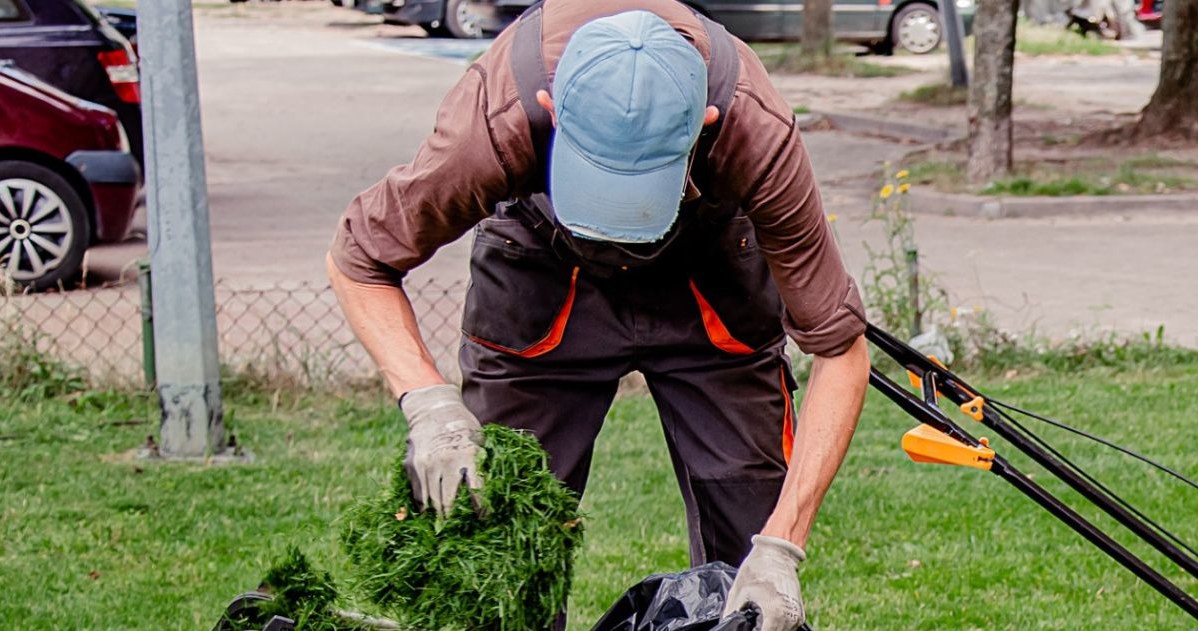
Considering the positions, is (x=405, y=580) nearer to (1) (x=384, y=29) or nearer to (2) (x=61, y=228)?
(2) (x=61, y=228)

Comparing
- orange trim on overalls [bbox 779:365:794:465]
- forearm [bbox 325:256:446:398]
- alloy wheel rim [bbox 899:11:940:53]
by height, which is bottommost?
alloy wheel rim [bbox 899:11:940:53]

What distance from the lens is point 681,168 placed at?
7.99ft

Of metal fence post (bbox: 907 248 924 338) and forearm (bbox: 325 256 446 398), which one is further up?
forearm (bbox: 325 256 446 398)

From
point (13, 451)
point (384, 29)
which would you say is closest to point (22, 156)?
point (13, 451)

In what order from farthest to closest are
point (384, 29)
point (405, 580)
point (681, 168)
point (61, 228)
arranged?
point (384, 29)
point (61, 228)
point (405, 580)
point (681, 168)

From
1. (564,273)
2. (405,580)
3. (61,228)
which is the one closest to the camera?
(405,580)

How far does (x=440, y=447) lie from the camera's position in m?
2.65

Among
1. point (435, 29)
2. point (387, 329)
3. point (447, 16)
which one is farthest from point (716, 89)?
point (435, 29)

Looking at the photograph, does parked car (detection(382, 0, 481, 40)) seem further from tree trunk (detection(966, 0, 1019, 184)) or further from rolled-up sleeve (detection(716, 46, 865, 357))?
rolled-up sleeve (detection(716, 46, 865, 357))

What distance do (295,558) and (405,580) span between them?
0.22m

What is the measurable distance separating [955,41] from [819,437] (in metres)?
13.4

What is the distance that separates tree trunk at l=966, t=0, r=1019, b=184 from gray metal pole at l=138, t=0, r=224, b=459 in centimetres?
678

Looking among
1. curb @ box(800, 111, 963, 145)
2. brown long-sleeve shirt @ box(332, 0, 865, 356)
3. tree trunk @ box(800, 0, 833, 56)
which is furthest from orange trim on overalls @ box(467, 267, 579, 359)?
tree trunk @ box(800, 0, 833, 56)

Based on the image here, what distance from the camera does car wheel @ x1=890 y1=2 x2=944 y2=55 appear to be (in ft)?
68.5
